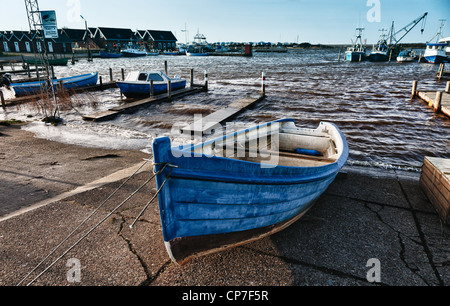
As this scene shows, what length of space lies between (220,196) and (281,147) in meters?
3.95

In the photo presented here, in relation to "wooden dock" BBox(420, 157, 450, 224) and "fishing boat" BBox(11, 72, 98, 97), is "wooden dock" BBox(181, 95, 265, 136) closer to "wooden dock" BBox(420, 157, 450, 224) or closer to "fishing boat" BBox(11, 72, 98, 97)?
"wooden dock" BBox(420, 157, 450, 224)

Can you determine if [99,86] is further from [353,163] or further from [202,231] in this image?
[202,231]

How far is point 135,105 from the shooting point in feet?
50.9

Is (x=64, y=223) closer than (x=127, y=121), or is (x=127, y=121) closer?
(x=64, y=223)

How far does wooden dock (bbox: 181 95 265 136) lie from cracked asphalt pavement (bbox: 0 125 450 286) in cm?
537

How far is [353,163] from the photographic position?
802 centimetres

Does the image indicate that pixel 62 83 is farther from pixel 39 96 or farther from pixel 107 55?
pixel 107 55

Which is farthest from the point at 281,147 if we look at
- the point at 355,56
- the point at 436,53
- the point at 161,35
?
the point at 161,35

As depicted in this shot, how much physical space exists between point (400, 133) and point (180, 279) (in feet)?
38.7

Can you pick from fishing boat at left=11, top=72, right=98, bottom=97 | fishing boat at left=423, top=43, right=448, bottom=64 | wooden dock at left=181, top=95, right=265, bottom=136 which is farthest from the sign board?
fishing boat at left=423, top=43, right=448, bottom=64

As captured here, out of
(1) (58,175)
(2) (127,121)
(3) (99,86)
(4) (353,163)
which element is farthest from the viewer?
(3) (99,86)

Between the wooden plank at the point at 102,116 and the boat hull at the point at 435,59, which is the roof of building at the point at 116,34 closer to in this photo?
the boat hull at the point at 435,59

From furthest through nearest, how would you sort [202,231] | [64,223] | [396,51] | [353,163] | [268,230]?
[396,51], [353,163], [64,223], [268,230], [202,231]

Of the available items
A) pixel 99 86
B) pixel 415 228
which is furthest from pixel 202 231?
pixel 99 86
